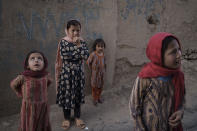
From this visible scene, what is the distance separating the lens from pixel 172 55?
5.62ft

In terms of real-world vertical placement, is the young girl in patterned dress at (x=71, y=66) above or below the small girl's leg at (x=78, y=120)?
above

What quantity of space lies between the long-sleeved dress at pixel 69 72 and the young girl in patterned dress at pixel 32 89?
727mm

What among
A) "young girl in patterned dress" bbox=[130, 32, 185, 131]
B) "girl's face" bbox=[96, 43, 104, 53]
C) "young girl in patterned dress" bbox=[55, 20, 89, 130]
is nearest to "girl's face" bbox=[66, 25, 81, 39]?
"young girl in patterned dress" bbox=[55, 20, 89, 130]

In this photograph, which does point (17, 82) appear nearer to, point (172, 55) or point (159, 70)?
point (159, 70)

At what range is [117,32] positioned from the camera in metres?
4.82

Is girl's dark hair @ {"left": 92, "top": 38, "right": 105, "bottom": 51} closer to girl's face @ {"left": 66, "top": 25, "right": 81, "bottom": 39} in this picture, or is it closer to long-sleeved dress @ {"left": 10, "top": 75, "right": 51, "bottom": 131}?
girl's face @ {"left": 66, "top": 25, "right": 81, "bottom": 39}

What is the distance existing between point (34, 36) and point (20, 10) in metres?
0.47

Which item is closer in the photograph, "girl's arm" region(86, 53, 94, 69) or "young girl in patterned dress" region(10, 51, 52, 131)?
"young girl in patterned dress" region(10, 51, 52, 131)

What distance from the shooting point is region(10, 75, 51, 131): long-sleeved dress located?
2324 millimetres

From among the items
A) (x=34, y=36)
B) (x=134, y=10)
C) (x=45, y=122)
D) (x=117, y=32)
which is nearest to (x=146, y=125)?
(x=45, y=122)

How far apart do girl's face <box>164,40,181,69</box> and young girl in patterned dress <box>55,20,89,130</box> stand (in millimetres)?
1601

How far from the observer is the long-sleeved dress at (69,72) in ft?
10.1

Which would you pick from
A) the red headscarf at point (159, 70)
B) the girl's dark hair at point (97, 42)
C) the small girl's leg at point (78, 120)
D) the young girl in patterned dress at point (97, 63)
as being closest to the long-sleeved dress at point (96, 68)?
the young girl in patterned dress at point (97, 63)

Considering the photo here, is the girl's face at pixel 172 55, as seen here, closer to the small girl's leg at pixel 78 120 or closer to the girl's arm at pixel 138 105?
the girl's arm at pixel 138 105
